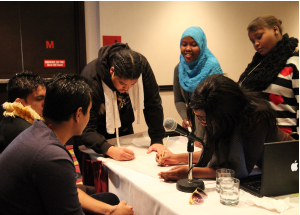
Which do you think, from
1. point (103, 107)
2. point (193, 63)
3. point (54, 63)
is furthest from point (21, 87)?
point (54, 63)

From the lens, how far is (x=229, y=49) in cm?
442

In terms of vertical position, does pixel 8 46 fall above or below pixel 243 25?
below

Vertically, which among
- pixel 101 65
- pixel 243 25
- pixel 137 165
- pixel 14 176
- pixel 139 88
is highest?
pixel 243 25

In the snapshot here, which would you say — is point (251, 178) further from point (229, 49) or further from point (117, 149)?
point (229, 49)

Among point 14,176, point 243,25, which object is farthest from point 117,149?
point 243,25

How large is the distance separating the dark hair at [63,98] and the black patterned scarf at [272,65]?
1180mm

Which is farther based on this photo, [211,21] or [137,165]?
[211,21]

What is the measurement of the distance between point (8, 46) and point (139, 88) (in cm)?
245

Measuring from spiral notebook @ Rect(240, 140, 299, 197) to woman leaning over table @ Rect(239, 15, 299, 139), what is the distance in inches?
23.9

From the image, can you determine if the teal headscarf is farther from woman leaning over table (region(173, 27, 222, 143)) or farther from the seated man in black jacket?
the seated man in black jacket

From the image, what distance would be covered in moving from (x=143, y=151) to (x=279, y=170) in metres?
0.89

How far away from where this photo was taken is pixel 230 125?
1.21 m

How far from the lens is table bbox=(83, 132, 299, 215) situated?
101 cm

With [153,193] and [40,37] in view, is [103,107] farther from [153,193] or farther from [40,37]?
[40,37]
